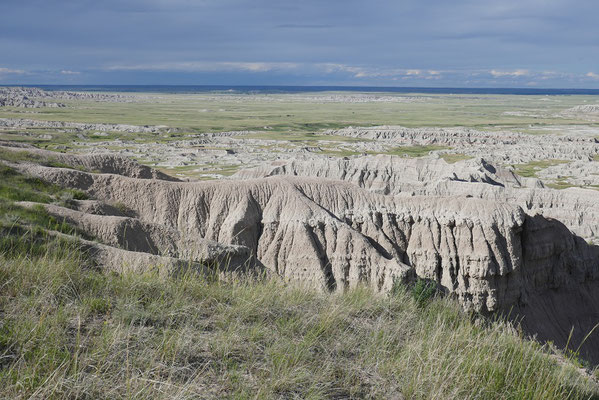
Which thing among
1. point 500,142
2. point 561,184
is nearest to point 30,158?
point 561,184

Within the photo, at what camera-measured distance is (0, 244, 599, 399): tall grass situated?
4559 mm

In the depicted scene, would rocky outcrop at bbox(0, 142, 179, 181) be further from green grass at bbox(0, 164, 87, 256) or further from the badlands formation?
green grass at bbox(0, 164, 87, 256)

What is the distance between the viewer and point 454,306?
28.7ft

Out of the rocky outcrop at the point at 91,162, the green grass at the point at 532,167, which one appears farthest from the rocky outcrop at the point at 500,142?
the rocky outcrop at the point at 91,162

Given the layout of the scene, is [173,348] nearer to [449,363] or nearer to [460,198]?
[449,363]

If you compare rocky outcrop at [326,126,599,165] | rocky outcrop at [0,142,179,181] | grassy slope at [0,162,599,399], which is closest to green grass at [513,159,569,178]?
rocky outcrop at [326,126,599,165]

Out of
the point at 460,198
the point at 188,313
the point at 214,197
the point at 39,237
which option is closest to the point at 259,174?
the point at 214,197

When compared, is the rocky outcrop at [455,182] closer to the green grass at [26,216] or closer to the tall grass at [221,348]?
the green grass at [26,216]

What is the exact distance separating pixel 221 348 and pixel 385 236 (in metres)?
27.6

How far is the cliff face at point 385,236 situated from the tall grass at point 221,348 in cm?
2132

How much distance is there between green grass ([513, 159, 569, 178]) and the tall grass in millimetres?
94217

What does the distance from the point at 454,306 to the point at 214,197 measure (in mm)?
26382

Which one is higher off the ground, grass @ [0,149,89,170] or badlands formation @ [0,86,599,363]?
grass @ [0,149,89,170]

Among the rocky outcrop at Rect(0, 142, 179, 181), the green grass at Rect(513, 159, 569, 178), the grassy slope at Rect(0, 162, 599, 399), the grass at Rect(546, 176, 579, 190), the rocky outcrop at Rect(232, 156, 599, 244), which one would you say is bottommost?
the grass at Rect(546, 176, 579, 190)
